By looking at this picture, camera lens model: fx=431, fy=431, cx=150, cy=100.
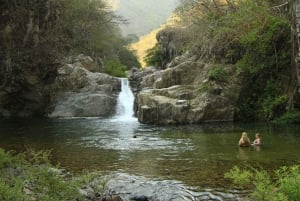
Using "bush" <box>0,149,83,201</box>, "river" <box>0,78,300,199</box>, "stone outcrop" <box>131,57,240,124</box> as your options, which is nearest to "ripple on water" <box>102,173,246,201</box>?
"river" <box>0,78,300,199</box>

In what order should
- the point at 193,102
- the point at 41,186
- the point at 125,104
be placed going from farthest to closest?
the point at 125,104 < the point at 193,102 < the point at 41,186

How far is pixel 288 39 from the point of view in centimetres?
2711

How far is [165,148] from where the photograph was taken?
1661cm

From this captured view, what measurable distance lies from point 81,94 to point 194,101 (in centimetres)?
1248

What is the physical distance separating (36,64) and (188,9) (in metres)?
12.9

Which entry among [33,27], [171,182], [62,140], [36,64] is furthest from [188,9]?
[171,182]

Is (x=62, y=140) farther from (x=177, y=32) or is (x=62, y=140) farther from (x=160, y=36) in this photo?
(x=160, y=36)

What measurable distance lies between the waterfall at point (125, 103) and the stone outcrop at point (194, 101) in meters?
5.06

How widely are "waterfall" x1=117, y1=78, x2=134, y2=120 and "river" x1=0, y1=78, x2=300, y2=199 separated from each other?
913cm

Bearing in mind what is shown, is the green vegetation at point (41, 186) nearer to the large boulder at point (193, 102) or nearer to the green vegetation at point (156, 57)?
the large boulder at point (193, 102)

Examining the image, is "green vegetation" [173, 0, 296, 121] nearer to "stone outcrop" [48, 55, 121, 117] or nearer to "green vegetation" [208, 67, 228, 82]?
"green vegetation" [208, 67, 228, 82]

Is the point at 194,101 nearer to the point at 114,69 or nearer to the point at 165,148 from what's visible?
the point at 165,148

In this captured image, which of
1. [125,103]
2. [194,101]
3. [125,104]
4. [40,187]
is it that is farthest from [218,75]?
[40,187]

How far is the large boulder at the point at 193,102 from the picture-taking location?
1030 inches
